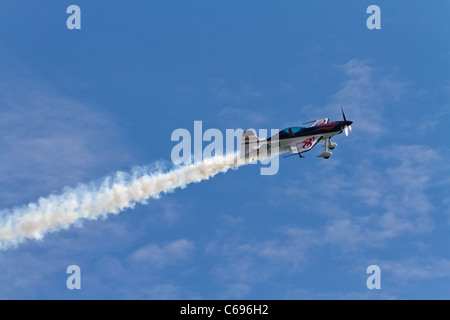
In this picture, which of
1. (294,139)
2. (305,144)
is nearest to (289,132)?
(294,139)

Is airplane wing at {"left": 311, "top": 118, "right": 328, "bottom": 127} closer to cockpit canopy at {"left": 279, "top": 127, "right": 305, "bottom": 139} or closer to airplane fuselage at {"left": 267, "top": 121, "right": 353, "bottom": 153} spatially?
airplane fuselage at {"left": 267, "top": 121, "right": 353, "bottom": 153}

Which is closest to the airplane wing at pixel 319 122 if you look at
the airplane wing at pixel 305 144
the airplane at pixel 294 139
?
the airplane at pixel 294 139

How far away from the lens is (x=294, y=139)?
335 feet

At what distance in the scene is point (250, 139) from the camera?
102375 mm

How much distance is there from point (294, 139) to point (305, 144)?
5.15 ft

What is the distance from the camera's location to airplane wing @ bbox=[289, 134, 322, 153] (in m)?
102

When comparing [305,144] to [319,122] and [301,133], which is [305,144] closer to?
[301,133]
